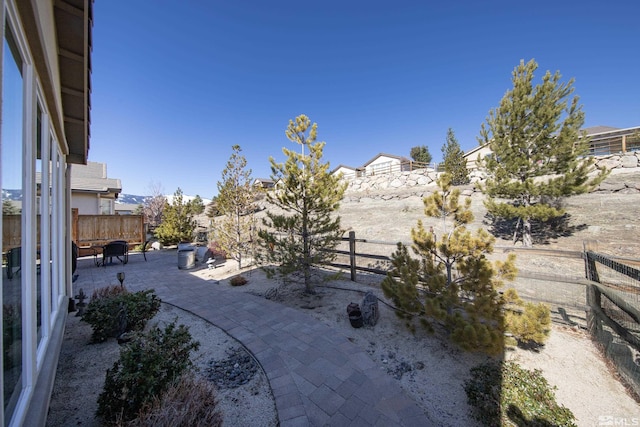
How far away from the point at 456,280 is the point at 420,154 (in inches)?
1361

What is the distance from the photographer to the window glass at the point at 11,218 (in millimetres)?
1412

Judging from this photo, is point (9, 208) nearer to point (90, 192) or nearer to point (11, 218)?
point (11, 218)

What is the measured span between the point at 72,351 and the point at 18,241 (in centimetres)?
302

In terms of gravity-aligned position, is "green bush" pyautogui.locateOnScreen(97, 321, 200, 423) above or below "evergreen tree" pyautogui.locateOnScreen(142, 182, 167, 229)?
below

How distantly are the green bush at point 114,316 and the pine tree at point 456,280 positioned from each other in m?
4.19

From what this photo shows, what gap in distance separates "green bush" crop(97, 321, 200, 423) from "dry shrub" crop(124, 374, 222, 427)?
0.30ft

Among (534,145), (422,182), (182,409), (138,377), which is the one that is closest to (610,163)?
(534,145)

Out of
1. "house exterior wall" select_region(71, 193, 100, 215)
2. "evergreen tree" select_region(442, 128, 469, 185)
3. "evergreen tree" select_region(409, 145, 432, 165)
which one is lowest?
"house exterior wall" select_region(71, 193, 100, 215)

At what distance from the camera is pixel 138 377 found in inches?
84.4

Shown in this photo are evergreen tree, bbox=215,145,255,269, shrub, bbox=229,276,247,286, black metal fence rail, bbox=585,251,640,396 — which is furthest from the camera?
evergreen tree, bbox=215,145,255,269

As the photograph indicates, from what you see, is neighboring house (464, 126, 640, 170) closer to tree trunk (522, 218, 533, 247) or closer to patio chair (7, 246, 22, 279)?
tree trunk (522, 218, 533, 247)

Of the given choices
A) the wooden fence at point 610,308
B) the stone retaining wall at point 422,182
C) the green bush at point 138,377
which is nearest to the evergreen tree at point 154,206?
the stone retaining wall at point 422,182

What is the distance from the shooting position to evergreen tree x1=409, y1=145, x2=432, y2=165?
34000 mm

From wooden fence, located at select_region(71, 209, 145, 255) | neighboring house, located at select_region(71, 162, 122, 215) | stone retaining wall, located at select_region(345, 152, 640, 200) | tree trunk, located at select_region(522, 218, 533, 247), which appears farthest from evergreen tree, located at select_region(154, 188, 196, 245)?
tree trunk, located at select_region(522, 218, 533, 247)
